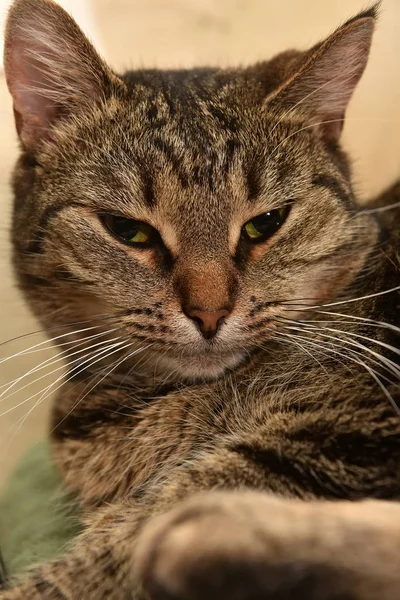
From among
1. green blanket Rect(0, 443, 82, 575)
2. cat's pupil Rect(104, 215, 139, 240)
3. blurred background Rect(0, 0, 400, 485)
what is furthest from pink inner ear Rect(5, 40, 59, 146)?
green blanket Rect(0, 443, 82, 575)

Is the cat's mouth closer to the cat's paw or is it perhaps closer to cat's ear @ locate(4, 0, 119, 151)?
the cat's paw

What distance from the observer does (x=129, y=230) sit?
1.00 metres

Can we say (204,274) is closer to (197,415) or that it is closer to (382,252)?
(197,415)

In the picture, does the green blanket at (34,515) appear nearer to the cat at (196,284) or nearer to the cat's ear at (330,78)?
the cat at (196,284)

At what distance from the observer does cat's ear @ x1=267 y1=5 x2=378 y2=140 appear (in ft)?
3.27

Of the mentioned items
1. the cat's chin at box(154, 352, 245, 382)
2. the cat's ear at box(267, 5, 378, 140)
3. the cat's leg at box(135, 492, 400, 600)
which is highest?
the cat's ear at box(267, 5, 378, 140)

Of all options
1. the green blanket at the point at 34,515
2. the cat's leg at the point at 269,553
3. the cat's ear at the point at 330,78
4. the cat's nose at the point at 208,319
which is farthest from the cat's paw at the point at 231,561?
the cat's ear at the point at 330,78

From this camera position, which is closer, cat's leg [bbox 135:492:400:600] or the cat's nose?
cat's leg [bbox 135:492:400:600]

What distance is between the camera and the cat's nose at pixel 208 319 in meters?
0.90

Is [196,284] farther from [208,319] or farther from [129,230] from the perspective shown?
[129,230]

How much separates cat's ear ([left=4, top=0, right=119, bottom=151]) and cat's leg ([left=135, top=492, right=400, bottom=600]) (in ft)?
2.50

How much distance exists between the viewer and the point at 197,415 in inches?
39.3

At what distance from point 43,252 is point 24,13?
42 centimetres

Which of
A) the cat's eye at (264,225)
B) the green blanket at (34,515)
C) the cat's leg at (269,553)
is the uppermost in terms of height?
the cat's eye at (264,225)
